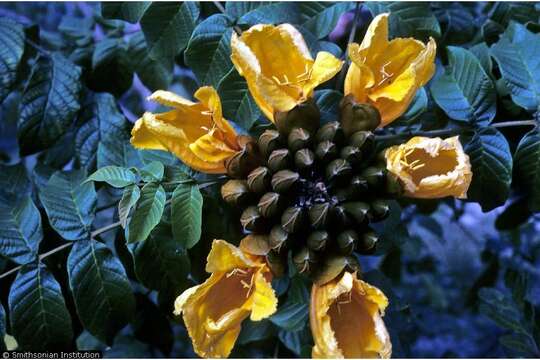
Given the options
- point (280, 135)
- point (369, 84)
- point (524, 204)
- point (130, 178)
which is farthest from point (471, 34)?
point (130, 178)

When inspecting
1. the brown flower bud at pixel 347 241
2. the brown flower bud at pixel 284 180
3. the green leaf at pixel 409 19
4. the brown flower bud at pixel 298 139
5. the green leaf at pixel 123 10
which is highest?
the green leaf at pixel 123 10

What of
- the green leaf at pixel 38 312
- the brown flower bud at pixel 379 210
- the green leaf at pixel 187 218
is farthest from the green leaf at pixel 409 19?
the green leaf at pixel 38 312

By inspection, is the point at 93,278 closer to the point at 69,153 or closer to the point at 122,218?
the point at 122,218

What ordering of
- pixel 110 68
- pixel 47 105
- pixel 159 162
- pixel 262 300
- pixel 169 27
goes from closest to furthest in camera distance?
pixel 262 300, pixel 159 162, pixel 169 27, pixel 47 105, pixel 110 68

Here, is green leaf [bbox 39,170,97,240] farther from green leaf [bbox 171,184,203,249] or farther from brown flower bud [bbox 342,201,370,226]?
brown flower bud [bbox 342,201,370,226]

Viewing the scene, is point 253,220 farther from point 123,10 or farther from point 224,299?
point 123,10

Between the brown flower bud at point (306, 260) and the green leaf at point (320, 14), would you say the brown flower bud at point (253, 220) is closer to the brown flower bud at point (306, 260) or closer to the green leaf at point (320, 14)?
the brown flower bud at point (306, 260)

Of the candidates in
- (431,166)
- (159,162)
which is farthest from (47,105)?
(431,166)
